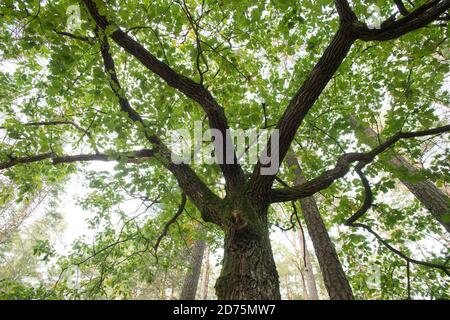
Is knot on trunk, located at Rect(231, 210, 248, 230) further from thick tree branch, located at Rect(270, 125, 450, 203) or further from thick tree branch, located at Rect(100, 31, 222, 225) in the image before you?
thick tree branch, located at Rect(270, 125, 450, 203)

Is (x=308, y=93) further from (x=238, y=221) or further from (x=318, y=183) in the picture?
(x=238, y=221)

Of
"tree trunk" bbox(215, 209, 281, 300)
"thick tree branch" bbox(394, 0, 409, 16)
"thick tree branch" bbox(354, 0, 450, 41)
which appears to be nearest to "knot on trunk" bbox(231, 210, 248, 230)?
"tree trunk" bbox(215, 209, 281, 300)

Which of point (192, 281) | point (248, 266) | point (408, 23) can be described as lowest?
point (248, 266)

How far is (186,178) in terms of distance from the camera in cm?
324

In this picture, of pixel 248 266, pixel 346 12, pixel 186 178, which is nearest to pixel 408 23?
pixel 346 12

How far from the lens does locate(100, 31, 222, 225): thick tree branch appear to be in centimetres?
Answer: 293

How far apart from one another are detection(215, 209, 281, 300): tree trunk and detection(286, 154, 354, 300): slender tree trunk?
1990mm

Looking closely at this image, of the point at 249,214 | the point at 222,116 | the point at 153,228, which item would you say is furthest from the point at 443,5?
the point at 153,228

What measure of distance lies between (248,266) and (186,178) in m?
1.44

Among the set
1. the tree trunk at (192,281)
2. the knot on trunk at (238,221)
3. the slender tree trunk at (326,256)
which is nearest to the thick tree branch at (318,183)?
the knot on trunk at (238,221)

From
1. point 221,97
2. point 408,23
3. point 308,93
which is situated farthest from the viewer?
point 221,97

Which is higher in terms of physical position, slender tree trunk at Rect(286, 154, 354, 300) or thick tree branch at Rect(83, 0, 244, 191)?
thick tree branch at Rect(83, 0, 244, 191)

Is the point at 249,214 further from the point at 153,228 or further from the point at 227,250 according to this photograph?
the point at 153,228
